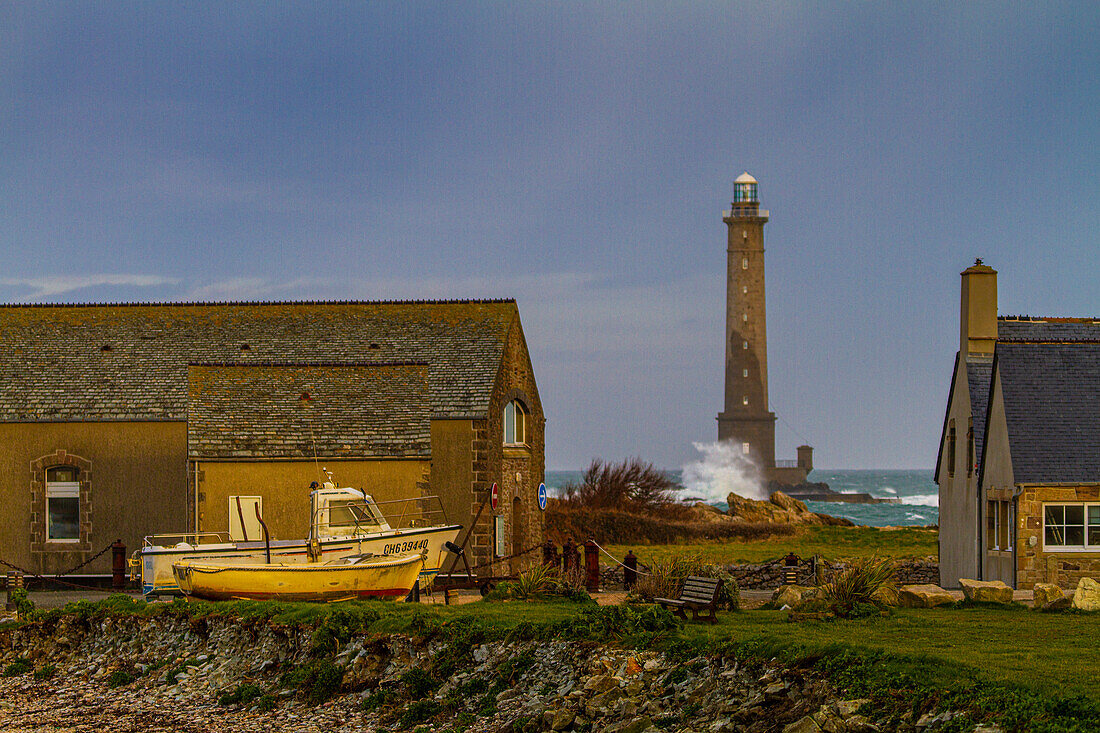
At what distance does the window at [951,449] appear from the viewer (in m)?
29.9

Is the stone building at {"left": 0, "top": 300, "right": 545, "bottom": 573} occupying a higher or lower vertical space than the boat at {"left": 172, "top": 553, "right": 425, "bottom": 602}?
higher

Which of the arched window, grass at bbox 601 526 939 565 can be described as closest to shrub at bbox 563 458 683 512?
grass at bbox 601 526 939 565

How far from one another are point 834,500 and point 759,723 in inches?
4807

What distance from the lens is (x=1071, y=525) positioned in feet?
79.4

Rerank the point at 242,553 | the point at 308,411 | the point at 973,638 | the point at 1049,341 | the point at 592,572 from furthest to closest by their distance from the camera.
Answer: the point at 308,411
the point at 1049,341
the point at 592,572
the point at 242,553
the point at 973,638

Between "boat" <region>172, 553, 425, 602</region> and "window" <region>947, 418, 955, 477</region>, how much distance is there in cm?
1487

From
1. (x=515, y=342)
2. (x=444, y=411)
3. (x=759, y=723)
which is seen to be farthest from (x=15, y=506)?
(x=759, y=723)

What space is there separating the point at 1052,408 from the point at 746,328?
68038 mm

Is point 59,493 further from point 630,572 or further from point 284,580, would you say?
point 630,572

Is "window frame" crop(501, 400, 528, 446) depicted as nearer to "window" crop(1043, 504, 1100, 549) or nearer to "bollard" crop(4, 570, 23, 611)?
"bollard" crop(4, 570, 23, 611)

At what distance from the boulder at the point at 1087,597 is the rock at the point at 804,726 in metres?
7.76

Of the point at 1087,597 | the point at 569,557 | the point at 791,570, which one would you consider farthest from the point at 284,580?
the point at 1087,597

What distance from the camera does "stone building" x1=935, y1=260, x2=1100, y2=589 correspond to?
2405 cm

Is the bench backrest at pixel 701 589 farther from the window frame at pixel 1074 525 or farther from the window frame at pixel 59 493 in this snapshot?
the window frame at pixel 59 493
